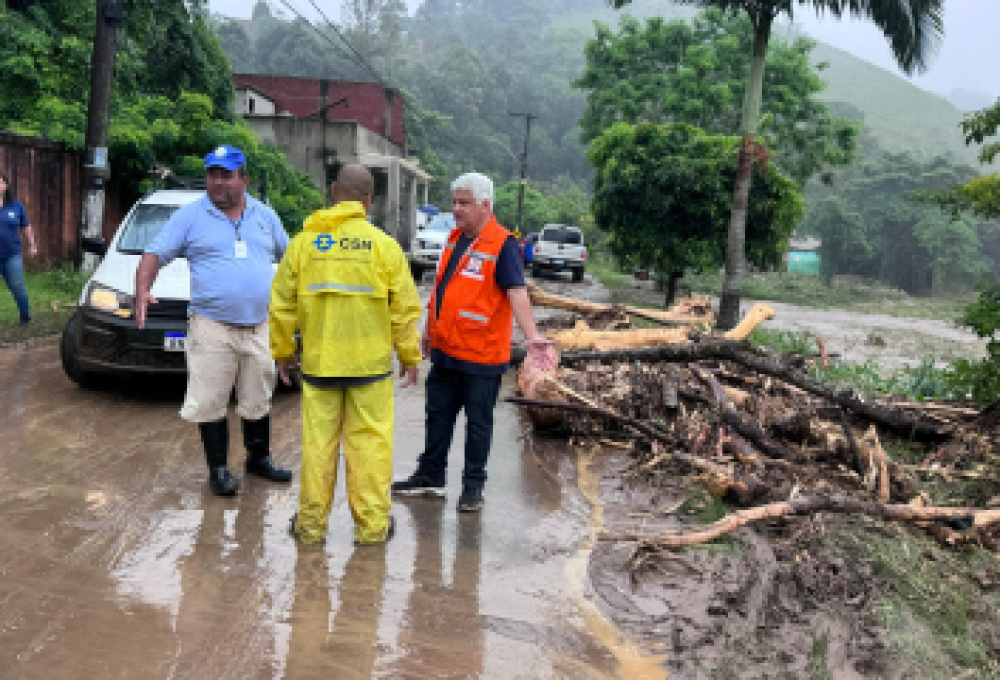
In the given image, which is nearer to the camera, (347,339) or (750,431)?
(347,339)

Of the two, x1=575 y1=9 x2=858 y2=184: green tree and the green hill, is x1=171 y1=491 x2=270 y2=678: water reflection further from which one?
the green hill

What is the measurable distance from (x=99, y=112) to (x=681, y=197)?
12.6m

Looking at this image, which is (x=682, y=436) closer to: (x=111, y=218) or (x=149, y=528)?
(x=149, y=528)

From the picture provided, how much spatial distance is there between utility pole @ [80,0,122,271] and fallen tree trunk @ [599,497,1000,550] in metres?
10.6

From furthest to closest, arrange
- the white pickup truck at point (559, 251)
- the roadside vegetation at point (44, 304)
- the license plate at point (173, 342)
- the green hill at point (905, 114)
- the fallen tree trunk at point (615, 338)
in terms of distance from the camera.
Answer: the green hill at point (905, 114), the white pickup truck at point (559, 251), the roadside vegetation at point (44, 304), the fallen tree trunk at point (615, 338), the license plate at point (173, 342)

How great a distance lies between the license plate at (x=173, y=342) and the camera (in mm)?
6480

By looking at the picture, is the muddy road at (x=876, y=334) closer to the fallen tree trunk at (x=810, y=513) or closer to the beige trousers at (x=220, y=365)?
the fallen tree trunk at (x=810, y=513)

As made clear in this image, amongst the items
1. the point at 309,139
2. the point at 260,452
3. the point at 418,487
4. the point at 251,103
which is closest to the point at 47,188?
the point at 260,452

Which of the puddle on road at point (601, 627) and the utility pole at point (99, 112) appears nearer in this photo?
the puddle on road at point (601, 627)

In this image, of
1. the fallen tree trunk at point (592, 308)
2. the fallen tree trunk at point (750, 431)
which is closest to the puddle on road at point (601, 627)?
the fallen tree trunk at point (750, 431)

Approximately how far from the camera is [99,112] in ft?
39.9

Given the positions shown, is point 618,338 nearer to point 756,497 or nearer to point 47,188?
point 756,497

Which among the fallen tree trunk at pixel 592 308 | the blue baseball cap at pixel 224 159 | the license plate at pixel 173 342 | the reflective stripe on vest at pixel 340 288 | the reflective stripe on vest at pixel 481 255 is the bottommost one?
the license plate at pixel 173 342

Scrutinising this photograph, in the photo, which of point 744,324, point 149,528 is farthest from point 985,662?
point 744,324
